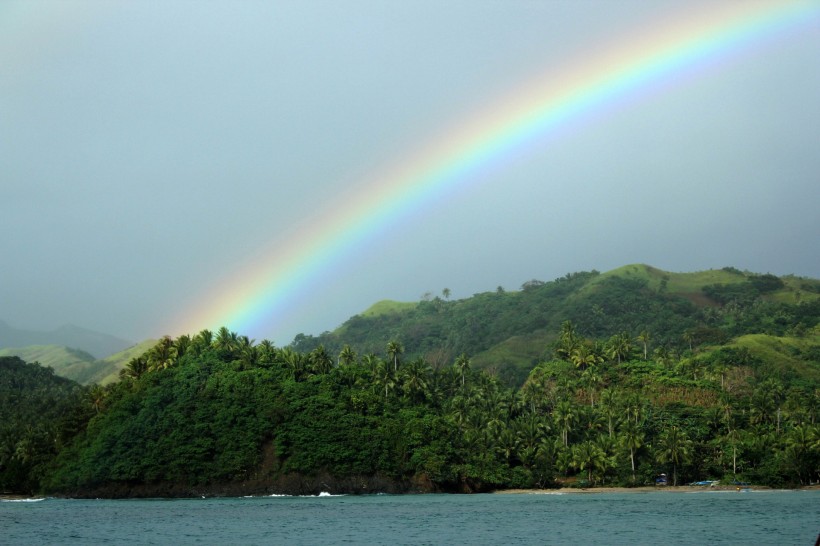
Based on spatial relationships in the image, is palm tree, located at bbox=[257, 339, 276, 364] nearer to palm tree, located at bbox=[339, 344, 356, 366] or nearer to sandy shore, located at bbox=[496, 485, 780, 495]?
palm tree, located at bbox=[339, 344, 356, 366]

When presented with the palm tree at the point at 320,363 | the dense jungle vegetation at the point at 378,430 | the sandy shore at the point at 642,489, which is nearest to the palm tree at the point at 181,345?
the dense jungle vegetation at the point at 378,430

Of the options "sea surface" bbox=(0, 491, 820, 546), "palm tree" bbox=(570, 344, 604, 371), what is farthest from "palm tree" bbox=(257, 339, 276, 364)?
"palm tree" bbox=(570, 344, 604, 371)

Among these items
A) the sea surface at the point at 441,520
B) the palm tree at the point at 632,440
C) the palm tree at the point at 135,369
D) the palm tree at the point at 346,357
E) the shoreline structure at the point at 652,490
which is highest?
the palm tree at the point at 346,357

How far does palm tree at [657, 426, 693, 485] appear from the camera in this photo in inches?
4675

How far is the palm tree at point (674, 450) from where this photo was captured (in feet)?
390

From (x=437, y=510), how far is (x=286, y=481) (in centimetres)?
3642

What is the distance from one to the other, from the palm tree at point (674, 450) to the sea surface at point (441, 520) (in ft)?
21.4

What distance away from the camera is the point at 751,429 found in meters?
133

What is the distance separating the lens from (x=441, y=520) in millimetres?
79000

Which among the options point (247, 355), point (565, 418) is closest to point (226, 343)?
point (247, 355)

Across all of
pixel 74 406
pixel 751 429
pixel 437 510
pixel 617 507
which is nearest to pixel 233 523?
pixel 437 510

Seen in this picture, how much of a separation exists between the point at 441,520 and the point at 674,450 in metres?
51.6

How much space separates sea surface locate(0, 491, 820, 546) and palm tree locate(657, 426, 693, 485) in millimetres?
6527

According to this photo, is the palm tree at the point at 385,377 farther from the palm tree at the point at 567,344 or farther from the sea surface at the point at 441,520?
the palm tree at the point at 567,344
